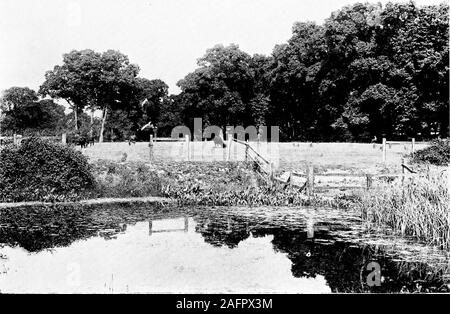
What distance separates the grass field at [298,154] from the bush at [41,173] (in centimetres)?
500

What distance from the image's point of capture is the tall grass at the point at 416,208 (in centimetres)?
1216

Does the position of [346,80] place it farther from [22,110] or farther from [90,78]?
[22,110]

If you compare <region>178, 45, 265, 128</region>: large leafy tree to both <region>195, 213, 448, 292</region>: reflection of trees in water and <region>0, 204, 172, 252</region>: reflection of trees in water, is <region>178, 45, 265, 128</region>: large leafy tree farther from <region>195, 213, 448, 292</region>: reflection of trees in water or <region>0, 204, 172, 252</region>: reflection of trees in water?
<region>195, 213, 448, 292</region>: reflection of trees in water

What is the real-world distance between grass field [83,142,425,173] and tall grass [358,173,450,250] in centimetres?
1227

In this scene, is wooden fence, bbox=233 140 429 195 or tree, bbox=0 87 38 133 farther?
tree, bbox=0 87 38 133

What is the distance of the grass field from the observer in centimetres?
2819

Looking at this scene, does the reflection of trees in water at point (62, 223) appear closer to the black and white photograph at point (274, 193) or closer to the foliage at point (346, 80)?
the black and white photograph at point (274, 193)

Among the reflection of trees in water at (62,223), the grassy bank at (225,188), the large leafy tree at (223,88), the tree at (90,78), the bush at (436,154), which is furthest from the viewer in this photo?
the large leafy tree at (223,88)

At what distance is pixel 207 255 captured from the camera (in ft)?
36.9

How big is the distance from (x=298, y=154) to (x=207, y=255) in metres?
23.2

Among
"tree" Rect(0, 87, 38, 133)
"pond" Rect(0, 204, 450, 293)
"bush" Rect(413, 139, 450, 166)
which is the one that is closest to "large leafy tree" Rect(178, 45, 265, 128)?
"tree" Rect(0, 87, 38, 133)

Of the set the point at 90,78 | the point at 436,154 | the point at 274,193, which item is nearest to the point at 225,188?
the point at 274,193

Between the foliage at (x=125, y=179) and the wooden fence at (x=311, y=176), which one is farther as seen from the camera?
the foliage at (x=125, y=179)

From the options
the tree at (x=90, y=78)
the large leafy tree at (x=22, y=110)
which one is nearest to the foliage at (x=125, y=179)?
the tree at (x=90, y=78)
